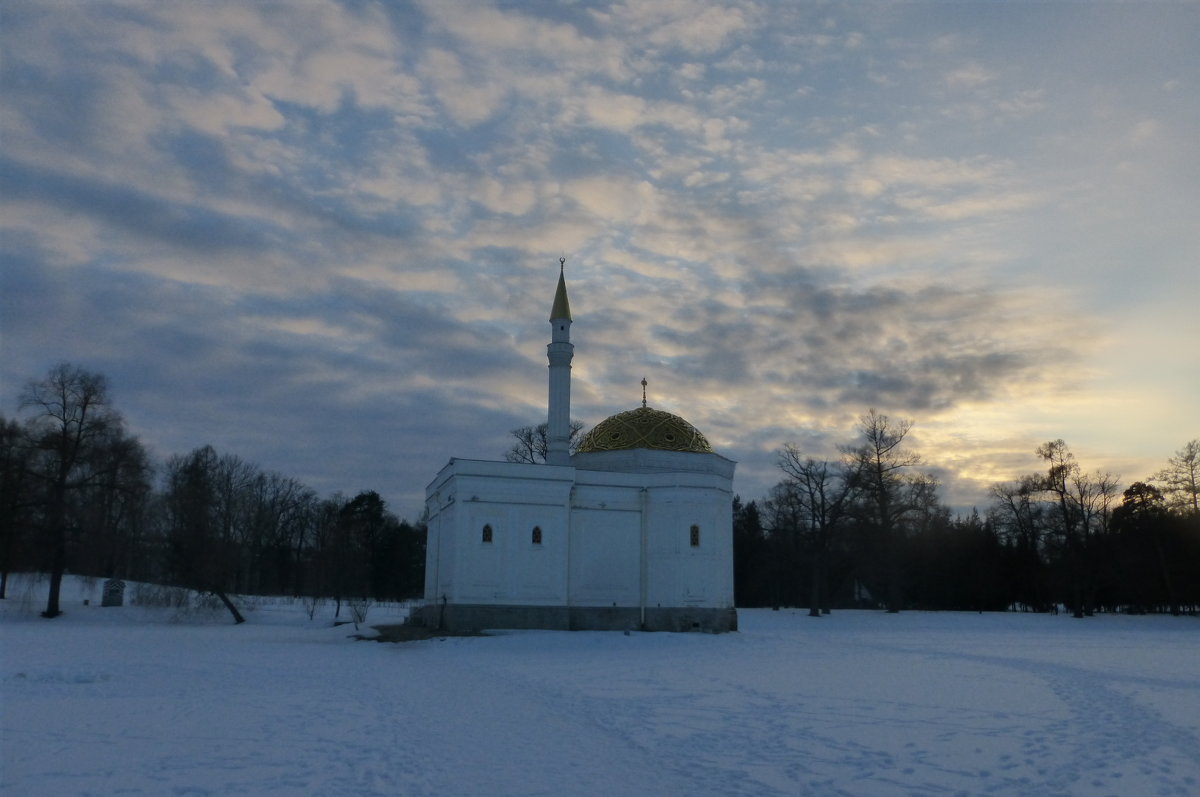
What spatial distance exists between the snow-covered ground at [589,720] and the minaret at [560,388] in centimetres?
1226

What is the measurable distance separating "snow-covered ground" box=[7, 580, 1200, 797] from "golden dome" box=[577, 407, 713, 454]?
11.8 metres

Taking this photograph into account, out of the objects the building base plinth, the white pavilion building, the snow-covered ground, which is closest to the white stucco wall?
the white pavilion building

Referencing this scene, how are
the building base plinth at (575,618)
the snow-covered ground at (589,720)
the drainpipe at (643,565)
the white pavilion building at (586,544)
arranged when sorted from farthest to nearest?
the drainpipe at (643,565) → the white pavilion building at (586,544) → the building base plinth at (575,618) → the snow-covered ground at (589,720)

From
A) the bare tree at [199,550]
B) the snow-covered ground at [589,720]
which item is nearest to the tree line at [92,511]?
the bare tree at [199,550]

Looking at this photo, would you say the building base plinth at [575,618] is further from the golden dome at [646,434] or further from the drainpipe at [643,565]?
the golden dome at [646,434]

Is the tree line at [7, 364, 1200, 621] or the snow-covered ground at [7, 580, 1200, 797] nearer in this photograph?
the snow-covered ground at [7, 580, 1200, 797]

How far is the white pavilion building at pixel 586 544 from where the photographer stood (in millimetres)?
32219

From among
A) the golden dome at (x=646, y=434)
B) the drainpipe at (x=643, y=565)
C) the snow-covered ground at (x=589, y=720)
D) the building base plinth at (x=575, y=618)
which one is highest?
the golden dome at (x=646, y=434)

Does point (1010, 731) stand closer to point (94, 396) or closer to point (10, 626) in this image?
point (10, 626)

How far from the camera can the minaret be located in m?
37.8

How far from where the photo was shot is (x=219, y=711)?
13.6m

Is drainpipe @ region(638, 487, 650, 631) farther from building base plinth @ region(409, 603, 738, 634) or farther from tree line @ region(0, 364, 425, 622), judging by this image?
tree line @ region(0, 364, 425, 622)

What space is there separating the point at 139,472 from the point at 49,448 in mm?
3526

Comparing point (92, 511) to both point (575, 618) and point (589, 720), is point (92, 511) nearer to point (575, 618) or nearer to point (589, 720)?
point (575, 618)
